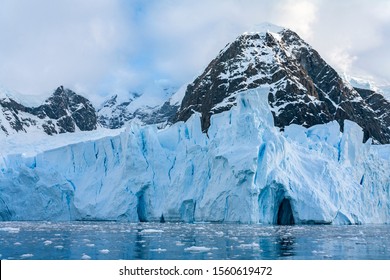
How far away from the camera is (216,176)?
34.8 metres

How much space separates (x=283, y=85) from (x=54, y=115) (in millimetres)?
53625

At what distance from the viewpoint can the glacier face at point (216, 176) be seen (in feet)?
110

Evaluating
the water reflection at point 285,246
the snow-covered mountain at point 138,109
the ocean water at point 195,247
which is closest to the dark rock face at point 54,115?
the snow-covered mountain at point 138,109

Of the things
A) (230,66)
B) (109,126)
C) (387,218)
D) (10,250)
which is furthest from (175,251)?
(109,126)

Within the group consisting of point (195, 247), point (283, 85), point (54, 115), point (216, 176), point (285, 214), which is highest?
point (54, 115)

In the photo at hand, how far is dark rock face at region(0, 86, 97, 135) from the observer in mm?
108438

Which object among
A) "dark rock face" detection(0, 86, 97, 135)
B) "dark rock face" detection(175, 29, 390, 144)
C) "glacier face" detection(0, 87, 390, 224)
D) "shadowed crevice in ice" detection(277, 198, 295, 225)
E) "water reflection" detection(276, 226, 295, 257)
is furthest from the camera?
"dark rock face" detection(0, 86, 97, 135)

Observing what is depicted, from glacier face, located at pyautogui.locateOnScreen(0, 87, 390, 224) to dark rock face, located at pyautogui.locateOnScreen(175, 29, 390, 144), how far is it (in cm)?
3559

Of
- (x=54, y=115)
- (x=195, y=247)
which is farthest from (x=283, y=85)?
(x=195, y=247)

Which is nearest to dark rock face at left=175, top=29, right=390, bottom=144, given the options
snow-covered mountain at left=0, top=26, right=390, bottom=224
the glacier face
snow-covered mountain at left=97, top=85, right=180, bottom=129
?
snow-covered mountain at left=0, top=26, right=390, bottom=224

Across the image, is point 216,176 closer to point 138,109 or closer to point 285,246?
point 285,246

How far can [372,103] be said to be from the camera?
100m

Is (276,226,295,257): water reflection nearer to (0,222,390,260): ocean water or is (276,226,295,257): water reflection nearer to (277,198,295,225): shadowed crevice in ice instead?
(0,222,390,260): ocean water

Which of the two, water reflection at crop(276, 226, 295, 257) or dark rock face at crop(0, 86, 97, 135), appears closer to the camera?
water reflection at crop(276, 226, 295, 257)
